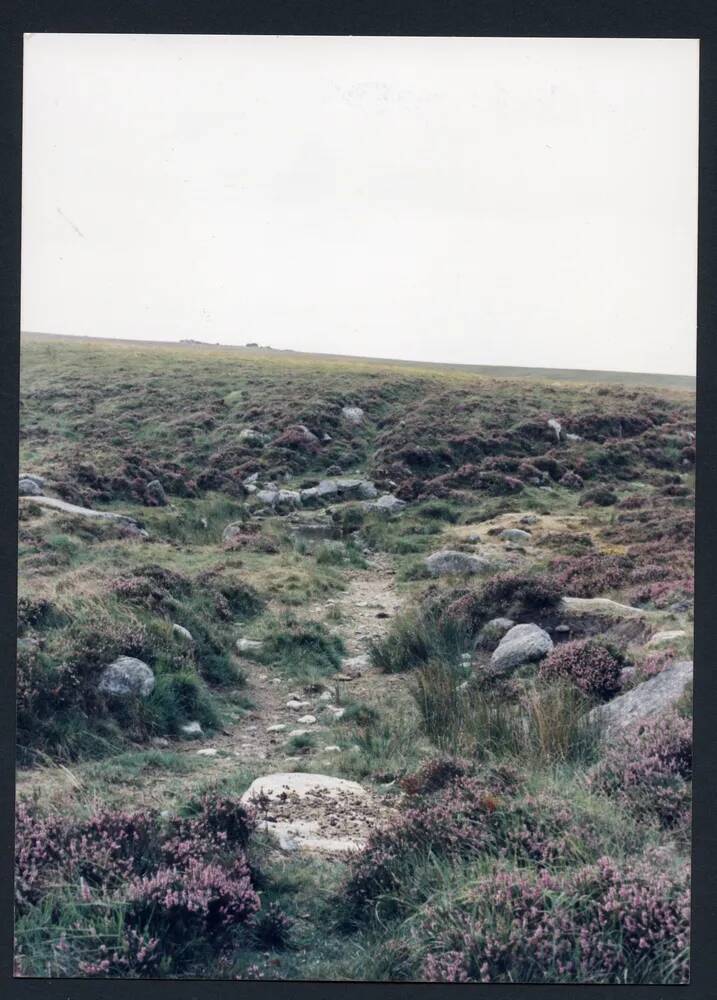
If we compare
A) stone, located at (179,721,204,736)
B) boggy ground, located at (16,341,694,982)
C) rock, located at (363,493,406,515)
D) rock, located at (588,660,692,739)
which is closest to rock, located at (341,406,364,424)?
boggy ground, located at (16,341,694,982)

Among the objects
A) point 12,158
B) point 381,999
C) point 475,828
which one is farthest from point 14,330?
point 381,999

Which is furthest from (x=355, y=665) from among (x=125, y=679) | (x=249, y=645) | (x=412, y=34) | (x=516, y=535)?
(x=412, y=34)

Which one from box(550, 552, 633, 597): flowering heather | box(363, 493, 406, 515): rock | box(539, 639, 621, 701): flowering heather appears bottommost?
box(539, 639, 621, 701): flowering heather

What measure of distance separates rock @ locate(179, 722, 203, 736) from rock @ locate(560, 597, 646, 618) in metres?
3.30

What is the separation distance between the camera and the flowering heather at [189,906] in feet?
21.3

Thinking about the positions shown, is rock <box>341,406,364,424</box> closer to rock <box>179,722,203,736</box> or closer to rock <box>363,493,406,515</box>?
rock <box>363,493,406,515</box>

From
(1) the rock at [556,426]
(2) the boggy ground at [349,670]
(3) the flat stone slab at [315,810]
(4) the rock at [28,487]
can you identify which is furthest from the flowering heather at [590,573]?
(4) the rock at [28,487]

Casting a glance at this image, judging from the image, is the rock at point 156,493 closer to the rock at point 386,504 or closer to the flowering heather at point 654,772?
the rock at point 386,504

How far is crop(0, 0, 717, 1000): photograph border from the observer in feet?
23.2

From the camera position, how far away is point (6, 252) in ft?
24.5

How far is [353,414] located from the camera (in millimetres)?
8297

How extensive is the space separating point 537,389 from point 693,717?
10.5 feet

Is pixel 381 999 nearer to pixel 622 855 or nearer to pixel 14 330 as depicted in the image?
pixel 622 855

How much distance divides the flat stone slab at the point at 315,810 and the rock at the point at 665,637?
2684mm
